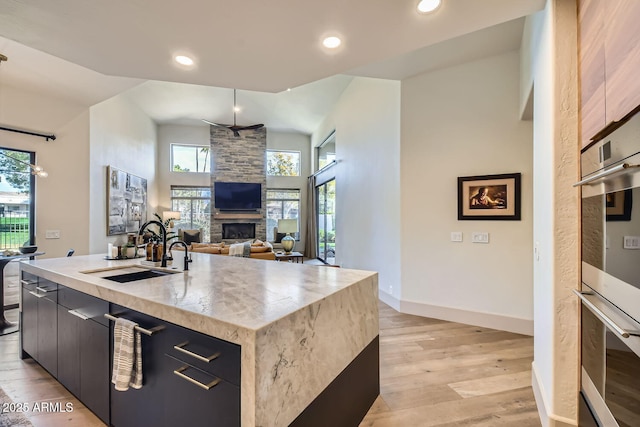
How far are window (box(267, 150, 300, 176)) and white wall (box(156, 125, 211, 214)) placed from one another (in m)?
2.09

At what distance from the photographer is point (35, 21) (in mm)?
1780

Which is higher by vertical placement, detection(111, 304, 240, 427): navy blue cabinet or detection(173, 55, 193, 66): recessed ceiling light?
detection(173, 55, 193, 66): recessed ceiling light

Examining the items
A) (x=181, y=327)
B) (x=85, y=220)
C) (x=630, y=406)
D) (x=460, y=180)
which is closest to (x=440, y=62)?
(x=460, y=180)

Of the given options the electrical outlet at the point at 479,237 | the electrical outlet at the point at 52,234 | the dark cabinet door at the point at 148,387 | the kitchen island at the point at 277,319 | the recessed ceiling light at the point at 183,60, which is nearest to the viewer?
the kitchen island at the point at 277,319

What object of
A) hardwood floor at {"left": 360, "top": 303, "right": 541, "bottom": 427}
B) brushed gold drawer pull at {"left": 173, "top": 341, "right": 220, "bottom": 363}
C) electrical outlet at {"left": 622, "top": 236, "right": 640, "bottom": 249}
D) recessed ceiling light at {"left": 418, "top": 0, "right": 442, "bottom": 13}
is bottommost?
hardwood floor at {"left": 360, "top": 303, "right": 541, "bottom": 427}

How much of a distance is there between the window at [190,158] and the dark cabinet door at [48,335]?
7866mm

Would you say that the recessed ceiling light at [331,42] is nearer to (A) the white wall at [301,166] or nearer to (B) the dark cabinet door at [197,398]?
(B) the dark cabinet door at [197,398]

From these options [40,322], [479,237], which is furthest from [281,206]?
[40,322]

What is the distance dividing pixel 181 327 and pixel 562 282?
1.99 metres

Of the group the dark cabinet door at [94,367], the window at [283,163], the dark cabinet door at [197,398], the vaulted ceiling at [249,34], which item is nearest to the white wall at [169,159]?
the window at [283,163]

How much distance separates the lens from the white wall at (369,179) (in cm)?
411

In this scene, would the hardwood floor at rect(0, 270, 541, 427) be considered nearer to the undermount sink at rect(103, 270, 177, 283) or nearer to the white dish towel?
the white dish towel

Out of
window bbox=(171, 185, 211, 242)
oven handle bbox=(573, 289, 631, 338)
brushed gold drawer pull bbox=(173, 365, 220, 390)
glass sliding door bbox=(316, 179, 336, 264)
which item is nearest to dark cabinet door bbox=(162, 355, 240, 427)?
brushed gold drawer pull bbox=(173, 365, 220, 390)

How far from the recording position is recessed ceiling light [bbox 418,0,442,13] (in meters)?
1.64
